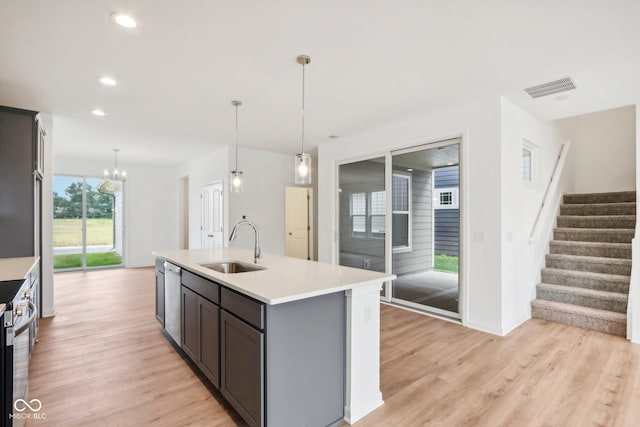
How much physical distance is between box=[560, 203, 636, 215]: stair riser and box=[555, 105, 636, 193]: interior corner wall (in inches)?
26.5

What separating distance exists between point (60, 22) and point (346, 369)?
3.03 metres

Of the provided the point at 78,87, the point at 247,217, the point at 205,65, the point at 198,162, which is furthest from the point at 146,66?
the point at 198,162

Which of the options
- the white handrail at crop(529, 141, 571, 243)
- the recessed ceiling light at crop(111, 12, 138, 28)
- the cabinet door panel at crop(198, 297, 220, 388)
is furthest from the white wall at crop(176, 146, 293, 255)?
the white handrail at crop(529, 141, 571, 243)

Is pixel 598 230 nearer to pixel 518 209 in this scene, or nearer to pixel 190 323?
pixel 518 209

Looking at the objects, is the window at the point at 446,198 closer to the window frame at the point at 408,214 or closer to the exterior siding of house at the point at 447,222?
the exterior siding of house at the point at 447,222

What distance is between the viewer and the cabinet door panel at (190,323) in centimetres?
258

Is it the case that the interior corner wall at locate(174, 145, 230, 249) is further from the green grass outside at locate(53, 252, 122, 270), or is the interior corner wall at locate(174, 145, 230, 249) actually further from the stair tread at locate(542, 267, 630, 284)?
the stair tread at locate(542, 267, 630, 284)

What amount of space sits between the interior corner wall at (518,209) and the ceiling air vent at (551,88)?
0.90 feet

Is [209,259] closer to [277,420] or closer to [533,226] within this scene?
[277,420]

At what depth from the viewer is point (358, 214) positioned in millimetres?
5195

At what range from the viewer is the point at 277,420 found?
1748mm

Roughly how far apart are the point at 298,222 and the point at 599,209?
208 inches

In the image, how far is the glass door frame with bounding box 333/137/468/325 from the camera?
3.78 metres

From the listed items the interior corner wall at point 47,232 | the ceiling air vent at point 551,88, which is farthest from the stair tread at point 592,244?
the interior corner wall at point 47,232
